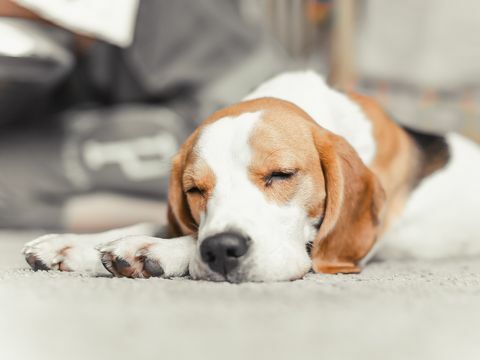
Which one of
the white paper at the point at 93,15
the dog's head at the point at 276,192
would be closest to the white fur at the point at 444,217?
the dog's head at the point at 276,192

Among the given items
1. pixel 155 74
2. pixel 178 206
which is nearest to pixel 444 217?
pixel 178 206

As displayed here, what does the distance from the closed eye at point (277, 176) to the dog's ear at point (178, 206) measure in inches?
12.9

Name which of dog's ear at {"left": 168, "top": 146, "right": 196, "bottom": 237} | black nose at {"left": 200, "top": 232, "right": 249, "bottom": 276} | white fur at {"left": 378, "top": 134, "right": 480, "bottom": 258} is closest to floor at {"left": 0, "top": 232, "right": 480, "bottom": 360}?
black nose at {"left": 200, "top": 232, "right": 249, "bottom": 276}

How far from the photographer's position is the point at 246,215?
1.84 metres

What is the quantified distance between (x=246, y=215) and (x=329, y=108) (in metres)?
0.77

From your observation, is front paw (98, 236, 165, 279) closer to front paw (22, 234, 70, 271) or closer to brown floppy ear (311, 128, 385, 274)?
front paw (22, 234, 70, 271)

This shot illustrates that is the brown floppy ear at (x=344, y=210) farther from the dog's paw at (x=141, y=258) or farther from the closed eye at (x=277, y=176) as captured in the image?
the dog's paw at (x=141, y=258)

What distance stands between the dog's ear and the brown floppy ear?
17.1 inches

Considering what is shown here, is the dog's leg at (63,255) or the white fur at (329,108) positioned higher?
the white fur at (329,108)

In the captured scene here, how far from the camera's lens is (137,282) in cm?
168

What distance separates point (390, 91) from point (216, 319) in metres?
3.45

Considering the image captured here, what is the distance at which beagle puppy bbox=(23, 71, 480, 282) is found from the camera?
1816 millimetres

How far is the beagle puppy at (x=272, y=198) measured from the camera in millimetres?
1816

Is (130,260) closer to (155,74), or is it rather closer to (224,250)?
(224,250)
